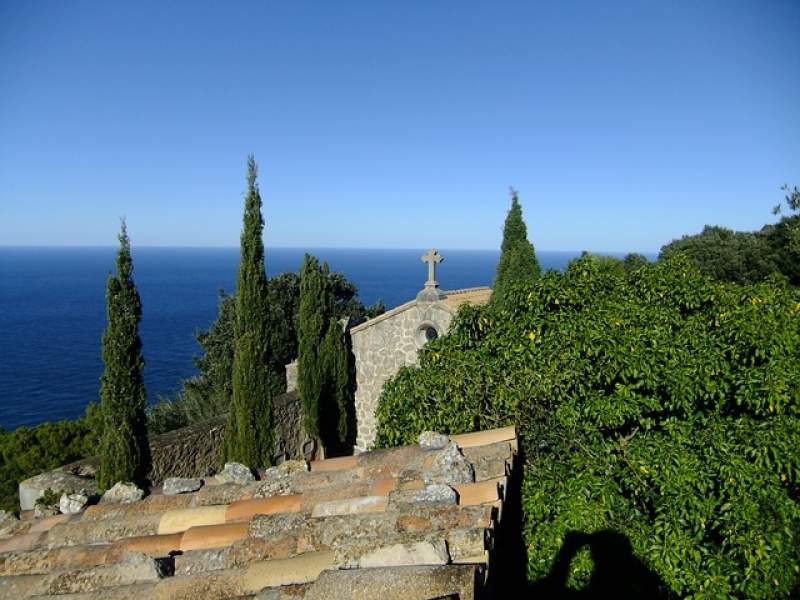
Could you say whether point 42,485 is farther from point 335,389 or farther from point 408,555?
point 335,389

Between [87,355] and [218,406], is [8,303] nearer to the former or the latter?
[87,355]

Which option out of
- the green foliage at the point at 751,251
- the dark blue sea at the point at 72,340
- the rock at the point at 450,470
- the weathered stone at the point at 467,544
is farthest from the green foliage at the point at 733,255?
the dark blue sea at the point at 72,340

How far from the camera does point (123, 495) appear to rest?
4992 millimetres

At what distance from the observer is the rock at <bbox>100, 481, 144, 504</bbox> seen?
4945 mm

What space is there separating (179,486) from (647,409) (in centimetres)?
464

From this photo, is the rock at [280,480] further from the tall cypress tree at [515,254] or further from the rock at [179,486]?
the tall cypress tree at [515,254]

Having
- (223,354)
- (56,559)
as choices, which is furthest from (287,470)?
(223,354)

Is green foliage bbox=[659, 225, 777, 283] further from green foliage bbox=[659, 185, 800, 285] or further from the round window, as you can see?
the round window

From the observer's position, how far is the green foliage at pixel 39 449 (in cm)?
1422

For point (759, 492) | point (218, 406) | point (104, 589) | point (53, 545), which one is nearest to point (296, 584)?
point (104, 589)

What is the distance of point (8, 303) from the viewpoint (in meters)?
93.7

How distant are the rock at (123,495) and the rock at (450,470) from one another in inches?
110

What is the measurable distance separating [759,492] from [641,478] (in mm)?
909

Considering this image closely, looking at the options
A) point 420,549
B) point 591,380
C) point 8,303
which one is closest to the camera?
point 420,549
